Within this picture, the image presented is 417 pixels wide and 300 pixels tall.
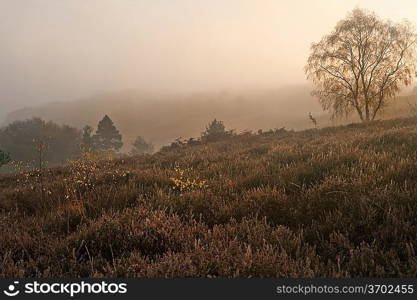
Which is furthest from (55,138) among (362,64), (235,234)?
(235,234)

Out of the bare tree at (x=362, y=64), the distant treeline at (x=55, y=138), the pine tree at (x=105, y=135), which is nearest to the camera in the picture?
the bare tree at (x=362, y=64)

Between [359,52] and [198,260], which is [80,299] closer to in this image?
[198,260]

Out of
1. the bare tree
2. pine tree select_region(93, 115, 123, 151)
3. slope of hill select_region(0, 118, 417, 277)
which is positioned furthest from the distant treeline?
slope of hill select_region(0, 118, 417, 277)

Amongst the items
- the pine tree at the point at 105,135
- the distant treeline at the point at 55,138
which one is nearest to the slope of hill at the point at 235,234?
the distant treeline at the point at 55,138

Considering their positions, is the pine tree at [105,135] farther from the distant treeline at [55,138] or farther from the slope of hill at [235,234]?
the slope of hill at [235,234]

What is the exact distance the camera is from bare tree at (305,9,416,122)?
30.5m

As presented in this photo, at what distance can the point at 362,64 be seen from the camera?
3164cm

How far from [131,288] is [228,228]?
5.05 ft

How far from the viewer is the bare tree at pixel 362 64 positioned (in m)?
30.5

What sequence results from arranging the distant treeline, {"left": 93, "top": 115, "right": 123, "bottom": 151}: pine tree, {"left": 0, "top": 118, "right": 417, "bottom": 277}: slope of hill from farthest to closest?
{"left": 93, "top": 115, "right": 123, "bottom": 151}: pine tree
the distant treeline
{"left": 0, "top": 118, "right": 417, "bottom": 277}: slope of hill

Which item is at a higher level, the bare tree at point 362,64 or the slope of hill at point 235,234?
the bare tree at point 362,64

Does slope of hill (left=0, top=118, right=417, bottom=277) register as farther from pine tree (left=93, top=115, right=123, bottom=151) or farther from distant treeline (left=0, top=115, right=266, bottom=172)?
pine tree (left=93, top=115, right=123, bottom=151)

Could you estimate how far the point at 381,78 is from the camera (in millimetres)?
31562

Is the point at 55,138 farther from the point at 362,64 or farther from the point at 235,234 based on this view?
the point at 235,234
